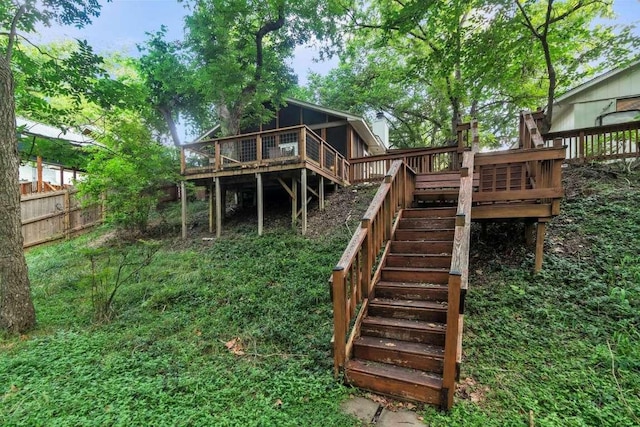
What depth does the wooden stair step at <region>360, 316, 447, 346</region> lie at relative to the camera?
303 centimetres

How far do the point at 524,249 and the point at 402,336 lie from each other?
3266 millimetres

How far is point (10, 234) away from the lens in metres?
4.13

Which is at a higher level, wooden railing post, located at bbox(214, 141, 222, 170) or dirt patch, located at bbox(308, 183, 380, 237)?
wooden railing post, located at bbox(214, 141, 222, 170)

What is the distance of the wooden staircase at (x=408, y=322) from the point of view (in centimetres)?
279

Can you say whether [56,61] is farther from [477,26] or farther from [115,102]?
[477,26]

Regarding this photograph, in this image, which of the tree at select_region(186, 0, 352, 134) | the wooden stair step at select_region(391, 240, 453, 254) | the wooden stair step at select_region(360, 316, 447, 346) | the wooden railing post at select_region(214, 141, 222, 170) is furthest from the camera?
the tree at select_region(186, 0, 352, 134)

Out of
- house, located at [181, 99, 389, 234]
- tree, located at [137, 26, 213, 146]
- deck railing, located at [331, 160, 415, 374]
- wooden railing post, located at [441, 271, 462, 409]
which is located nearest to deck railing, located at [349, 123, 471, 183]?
house, located at [181, 99, 389, 234]

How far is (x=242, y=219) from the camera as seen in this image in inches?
387

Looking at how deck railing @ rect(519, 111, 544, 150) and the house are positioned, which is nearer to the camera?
deck railing @ rect(519, 111, 544, 150)

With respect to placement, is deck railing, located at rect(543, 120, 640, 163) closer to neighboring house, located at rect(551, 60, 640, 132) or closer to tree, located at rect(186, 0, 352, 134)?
neighboring house, located at rect(551, 60, 640, 132)

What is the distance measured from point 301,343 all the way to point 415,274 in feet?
5.44

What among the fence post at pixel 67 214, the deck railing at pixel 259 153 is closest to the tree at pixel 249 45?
the deck railing at pixel 259 153

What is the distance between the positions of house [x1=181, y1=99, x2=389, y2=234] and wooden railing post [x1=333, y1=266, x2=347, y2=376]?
4.95m

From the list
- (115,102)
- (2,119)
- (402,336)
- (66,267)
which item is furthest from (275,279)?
(66,267)
